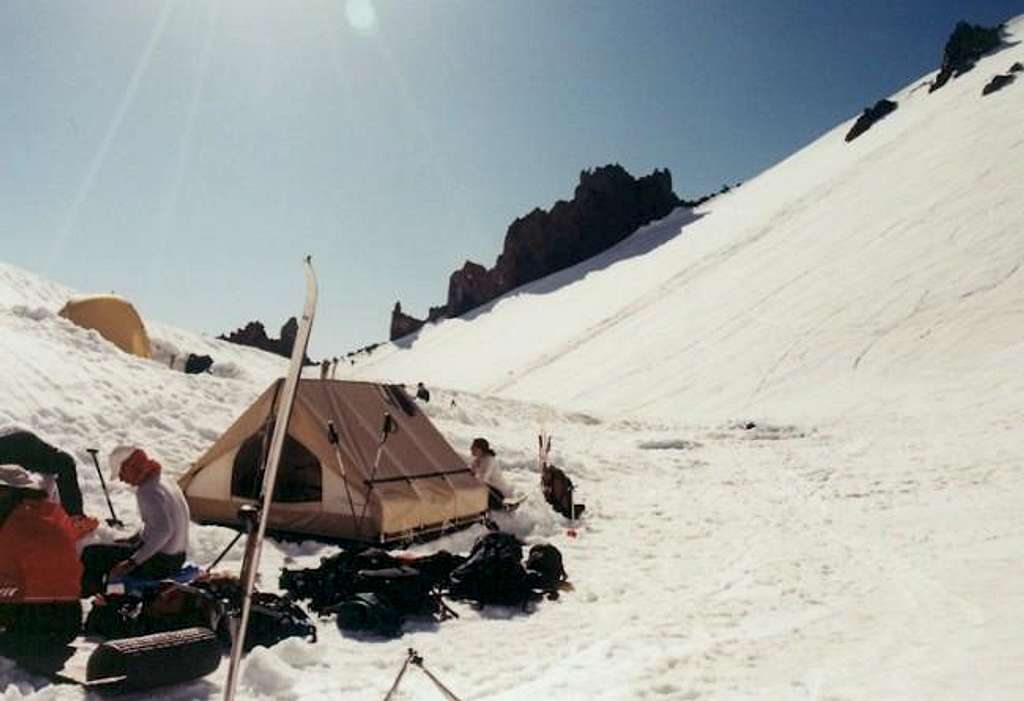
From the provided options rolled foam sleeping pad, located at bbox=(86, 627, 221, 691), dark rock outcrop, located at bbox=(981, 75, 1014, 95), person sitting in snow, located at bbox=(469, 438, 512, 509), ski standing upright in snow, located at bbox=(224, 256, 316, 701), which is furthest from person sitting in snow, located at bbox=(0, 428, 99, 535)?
dark rock outcrop, located at bbox=(981, 75, 1014, 95)

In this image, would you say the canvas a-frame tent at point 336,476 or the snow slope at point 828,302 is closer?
the canvas a-frame tent at point 336,476

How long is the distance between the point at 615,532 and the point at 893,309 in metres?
25.0

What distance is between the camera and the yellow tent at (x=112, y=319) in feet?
83.7

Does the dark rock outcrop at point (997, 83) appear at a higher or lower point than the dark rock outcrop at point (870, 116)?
lower

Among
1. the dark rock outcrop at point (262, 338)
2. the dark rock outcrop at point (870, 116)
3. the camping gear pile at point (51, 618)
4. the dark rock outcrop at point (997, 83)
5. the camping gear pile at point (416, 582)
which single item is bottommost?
the camping gear pile at point (416, 582)

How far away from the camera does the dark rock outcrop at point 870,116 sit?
71.1 metres

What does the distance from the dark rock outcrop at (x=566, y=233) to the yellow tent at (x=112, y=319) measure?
6096cm

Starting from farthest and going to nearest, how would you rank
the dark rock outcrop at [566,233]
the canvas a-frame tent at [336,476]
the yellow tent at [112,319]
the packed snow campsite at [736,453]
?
1. the dark rock outcrop at [566,233]
2. the yellow tent at [112,319]
3. the canvas a-frame tent at [336,476]
4. the packed snow campsite at [736,453]

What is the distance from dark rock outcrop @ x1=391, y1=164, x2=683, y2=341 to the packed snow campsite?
120 feet

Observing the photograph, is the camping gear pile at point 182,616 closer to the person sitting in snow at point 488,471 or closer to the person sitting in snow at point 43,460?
the person sitting in snow at point 43,460

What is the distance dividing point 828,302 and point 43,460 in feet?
107

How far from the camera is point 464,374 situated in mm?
54625

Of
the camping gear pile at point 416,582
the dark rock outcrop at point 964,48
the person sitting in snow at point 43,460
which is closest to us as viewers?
the camping gear pile at point 416,582

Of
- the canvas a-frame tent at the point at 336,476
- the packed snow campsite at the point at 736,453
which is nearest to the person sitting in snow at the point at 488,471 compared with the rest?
the packed snow campsite at the point at 736,453
